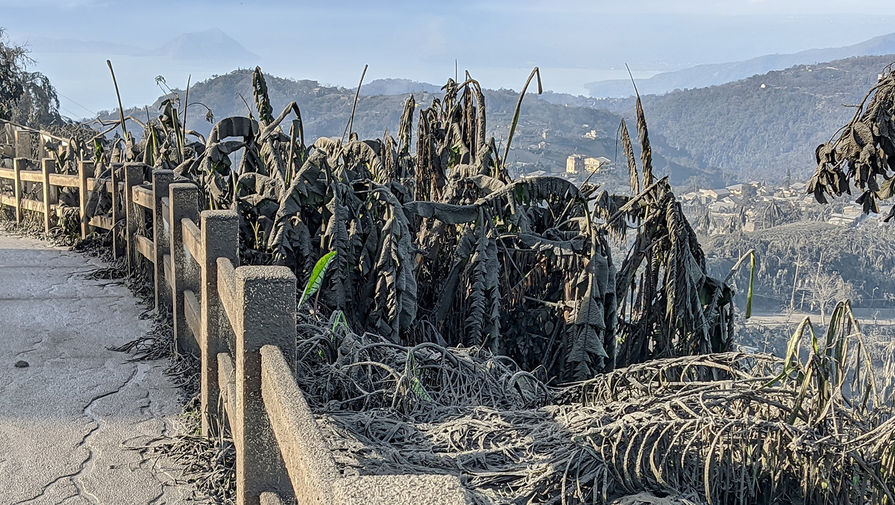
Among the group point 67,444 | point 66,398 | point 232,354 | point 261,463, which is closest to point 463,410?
point 232,354

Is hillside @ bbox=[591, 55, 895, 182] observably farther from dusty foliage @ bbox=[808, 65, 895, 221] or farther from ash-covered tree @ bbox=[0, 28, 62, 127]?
dusty foliage @ bbox=[808, 65, 895, 221]

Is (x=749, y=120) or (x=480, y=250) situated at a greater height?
(x=749, y=120)

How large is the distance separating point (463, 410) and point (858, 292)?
225ft

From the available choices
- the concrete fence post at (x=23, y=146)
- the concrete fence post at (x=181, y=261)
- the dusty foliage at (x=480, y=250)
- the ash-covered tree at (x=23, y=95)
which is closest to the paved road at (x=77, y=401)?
the concrete fence post at (x=181, y=261)

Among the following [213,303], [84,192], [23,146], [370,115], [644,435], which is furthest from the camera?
[370,115]

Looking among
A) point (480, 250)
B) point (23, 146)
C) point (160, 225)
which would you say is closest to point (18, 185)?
point (23, 146)

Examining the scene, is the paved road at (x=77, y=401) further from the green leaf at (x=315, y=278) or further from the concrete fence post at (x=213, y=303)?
the green leaf at (x=315, y=278)

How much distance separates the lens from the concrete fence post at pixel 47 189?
999 centimetres

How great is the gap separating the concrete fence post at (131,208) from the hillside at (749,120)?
161 metres

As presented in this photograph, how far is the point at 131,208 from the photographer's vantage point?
7379mm

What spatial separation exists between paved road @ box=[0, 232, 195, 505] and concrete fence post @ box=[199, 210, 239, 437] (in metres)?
0.33

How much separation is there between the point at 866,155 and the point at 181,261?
5680mm

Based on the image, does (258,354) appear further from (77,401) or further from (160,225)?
(160,225)

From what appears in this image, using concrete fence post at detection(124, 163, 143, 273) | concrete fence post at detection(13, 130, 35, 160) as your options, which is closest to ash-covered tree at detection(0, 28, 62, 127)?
concrete fence post at detection(13, 130, 35, 160)
